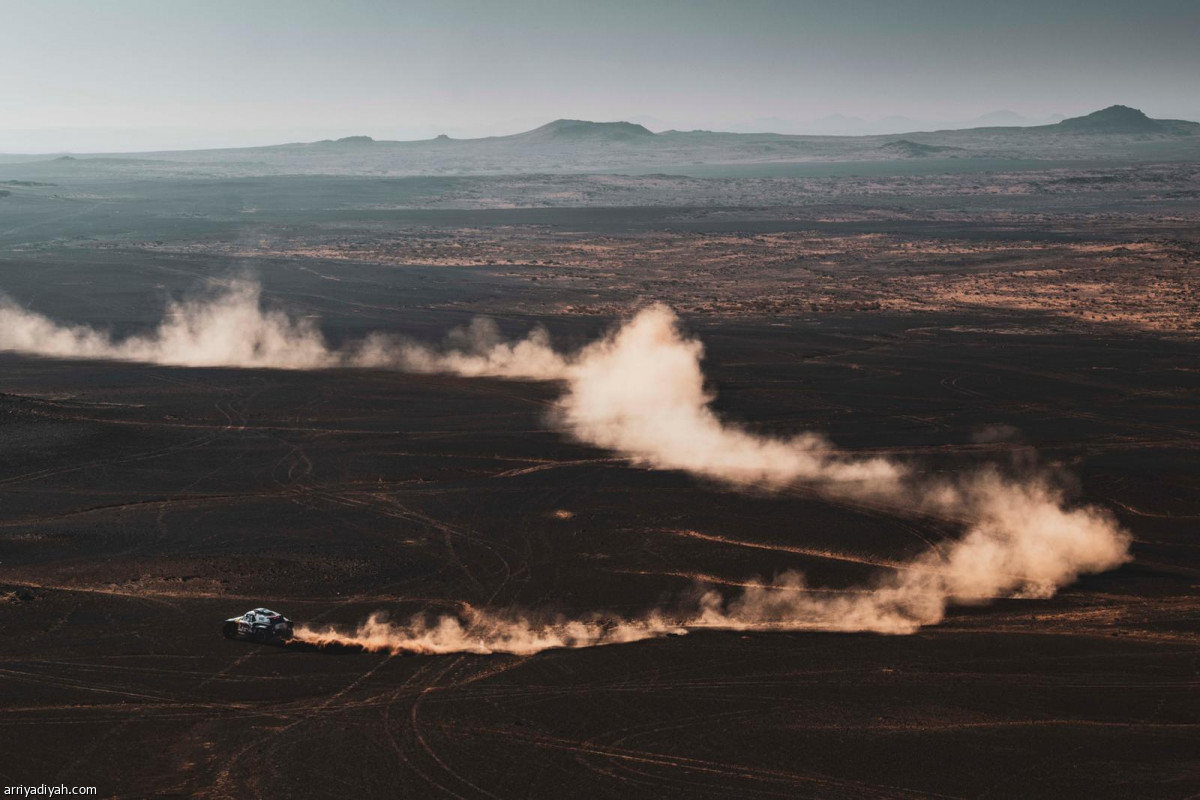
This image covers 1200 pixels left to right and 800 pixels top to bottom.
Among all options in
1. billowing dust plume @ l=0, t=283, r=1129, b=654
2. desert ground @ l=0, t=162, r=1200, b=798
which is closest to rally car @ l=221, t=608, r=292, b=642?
desert ground @ l=0, t=162, r=1200, b=798

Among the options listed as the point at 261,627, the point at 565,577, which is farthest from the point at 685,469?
the point at 261,627

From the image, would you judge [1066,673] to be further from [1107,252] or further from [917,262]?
[1107,252]

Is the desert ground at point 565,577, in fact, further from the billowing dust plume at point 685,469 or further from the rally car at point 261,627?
the billowing dust plume at point 685,469

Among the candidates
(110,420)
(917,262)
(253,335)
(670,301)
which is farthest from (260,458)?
(917,262)

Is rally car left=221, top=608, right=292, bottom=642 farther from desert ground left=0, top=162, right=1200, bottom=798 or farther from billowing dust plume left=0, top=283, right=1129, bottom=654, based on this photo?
billowing dust plume left=0, top=283, right=1129, bottom=654

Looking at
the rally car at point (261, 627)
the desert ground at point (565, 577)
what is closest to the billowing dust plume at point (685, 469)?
the rally car at point (261, 627)
